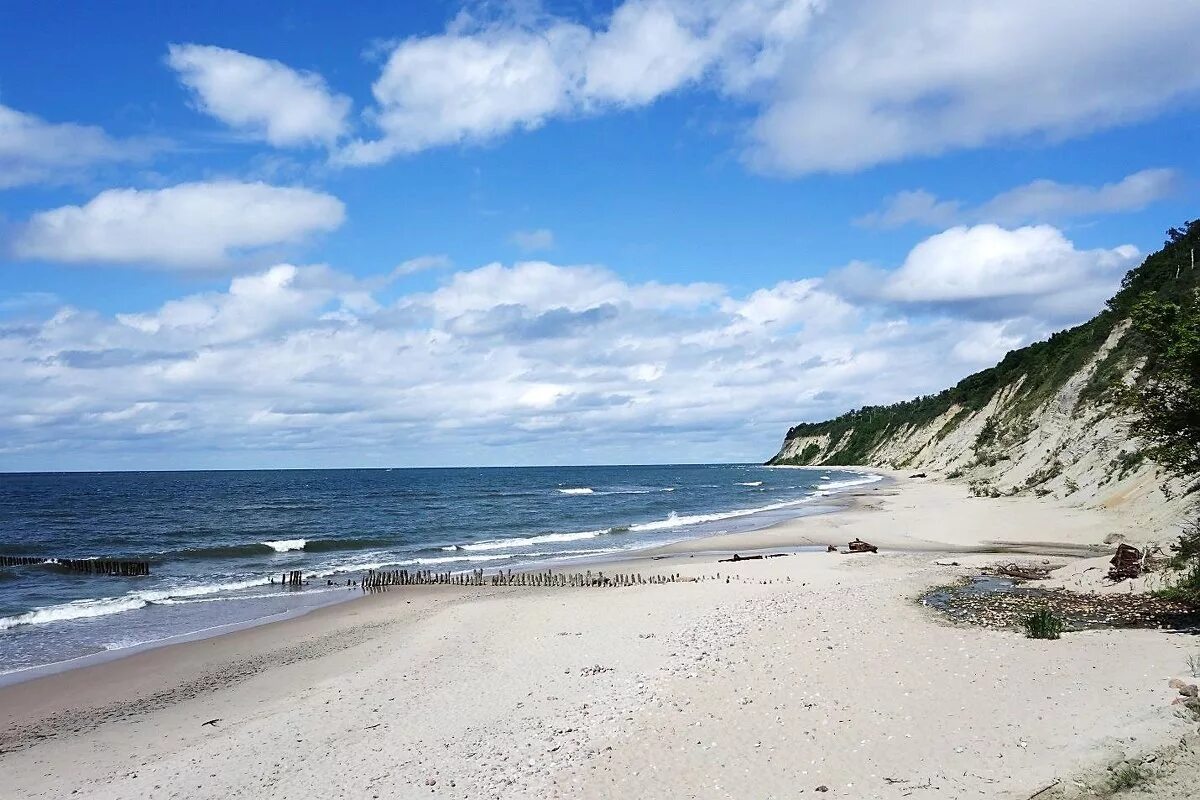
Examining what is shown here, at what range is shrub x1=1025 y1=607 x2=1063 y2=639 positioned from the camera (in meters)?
13.0

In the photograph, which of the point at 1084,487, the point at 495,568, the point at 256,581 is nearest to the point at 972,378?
the point at 1084,487

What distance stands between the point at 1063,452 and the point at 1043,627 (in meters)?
34.9

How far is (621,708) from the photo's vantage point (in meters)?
11.0

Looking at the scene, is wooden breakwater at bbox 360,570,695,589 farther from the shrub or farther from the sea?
the shrub

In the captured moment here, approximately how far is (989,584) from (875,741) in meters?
12.5

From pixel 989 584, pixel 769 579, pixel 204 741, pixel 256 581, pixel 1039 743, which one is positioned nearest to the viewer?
pixel 1039 743

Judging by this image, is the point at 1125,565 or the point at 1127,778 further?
the point at 1125,565

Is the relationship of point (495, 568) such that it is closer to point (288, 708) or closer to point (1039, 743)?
point (288, 708)

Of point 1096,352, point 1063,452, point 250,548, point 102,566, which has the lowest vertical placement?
point 250,548

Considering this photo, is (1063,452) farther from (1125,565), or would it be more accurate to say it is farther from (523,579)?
(523,579)

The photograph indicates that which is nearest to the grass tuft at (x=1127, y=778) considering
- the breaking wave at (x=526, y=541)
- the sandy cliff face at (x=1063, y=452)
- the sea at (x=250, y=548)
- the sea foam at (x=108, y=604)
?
the sandy cliff face at (x=1063, y=452)

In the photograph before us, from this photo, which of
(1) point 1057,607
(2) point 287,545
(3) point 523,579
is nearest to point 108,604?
(3) point 523,579

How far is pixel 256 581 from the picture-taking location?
102 ft

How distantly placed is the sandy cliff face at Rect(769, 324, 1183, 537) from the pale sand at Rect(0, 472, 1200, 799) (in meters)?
9.10
